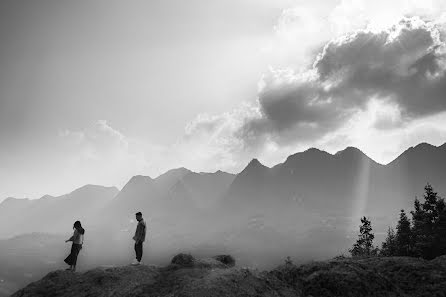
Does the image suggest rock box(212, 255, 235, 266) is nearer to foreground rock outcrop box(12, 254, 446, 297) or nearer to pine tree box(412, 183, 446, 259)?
foreground rock outcrop box(12, 254, 446, 297)

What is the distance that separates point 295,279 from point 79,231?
47.3 ft

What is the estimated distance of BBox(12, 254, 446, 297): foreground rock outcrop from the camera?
1606cm

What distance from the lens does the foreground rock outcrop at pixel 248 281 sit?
16.1 meters

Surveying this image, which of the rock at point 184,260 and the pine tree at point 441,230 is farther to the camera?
the pine tree at point 441,230

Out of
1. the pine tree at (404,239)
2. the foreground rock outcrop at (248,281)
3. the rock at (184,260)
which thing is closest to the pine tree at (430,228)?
the pine tree at (404,239)

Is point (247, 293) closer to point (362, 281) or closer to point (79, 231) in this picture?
point (362, 281)

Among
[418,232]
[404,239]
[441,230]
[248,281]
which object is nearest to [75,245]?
[248,281]

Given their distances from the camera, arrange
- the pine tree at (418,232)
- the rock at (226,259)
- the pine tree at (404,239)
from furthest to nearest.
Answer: the pine tree at (404,239) → the pine tree at (418,232) → the rock at (226,259)

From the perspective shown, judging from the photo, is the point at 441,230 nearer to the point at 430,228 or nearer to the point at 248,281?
the point at 430,228

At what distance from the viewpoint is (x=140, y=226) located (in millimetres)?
21672

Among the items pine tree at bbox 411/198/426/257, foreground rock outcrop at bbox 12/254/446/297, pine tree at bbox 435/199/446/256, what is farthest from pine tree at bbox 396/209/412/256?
foreground rock outcrop at bbox 12/254/446/297

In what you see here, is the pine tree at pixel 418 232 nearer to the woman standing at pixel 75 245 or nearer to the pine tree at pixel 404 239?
the pine tree at pixel 404 239

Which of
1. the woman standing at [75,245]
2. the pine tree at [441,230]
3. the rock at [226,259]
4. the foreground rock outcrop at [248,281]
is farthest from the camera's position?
the pine tree at [441,230]

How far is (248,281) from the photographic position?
54.8 ft
